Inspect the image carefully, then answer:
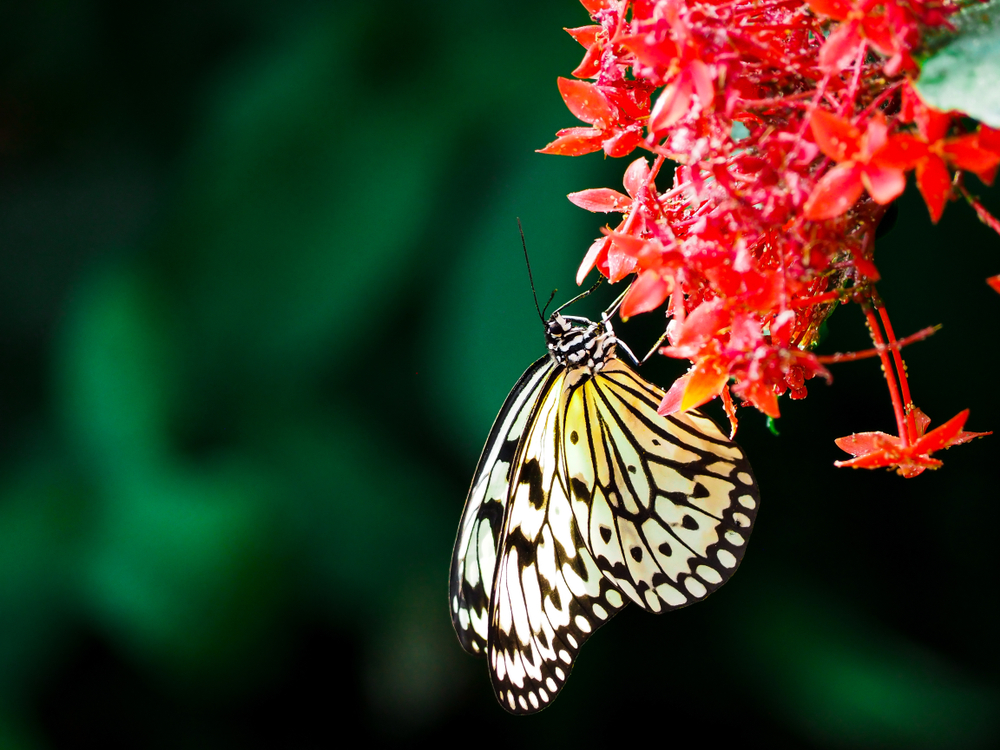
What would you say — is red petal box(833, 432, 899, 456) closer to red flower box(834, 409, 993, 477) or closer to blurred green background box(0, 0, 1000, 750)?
red flower box(834, 409, 993, 477)

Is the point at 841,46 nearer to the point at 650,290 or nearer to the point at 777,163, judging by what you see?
the point at 777,163

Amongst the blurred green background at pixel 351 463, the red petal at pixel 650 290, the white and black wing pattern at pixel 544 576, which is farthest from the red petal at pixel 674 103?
the blurred green background at pixel 351 463

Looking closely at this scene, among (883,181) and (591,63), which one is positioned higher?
(591,63)

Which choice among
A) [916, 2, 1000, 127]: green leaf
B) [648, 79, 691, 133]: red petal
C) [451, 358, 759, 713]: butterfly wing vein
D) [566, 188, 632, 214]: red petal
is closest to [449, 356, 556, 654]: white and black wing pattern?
[451, 358, 759, 713]: butterfly wing vein

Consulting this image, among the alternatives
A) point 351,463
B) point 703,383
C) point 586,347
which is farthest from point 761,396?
point 351,463

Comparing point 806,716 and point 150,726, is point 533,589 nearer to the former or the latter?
point 806,716

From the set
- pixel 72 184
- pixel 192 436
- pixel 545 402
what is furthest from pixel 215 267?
pixel 545 402
